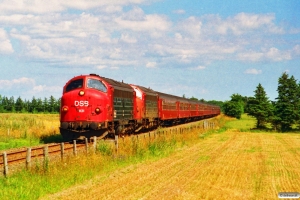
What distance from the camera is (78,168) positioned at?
17.2 metres

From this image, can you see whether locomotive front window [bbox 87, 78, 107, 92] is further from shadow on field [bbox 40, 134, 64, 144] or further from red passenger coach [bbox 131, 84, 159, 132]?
red passenger coach [bbox 131, 84, 159, 132]

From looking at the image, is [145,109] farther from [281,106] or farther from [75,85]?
[281,106]

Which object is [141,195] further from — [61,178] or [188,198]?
[61,178]

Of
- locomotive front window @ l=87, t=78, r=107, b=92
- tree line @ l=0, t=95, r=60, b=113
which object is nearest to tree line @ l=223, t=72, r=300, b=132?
locomotive front window @ l=87, t=78, r=107, b=92

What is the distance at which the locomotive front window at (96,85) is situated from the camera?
25.1 metres

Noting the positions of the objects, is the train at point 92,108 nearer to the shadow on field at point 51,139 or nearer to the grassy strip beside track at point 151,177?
the grassy strip beside track at point 151,177

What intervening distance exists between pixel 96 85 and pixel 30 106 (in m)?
120

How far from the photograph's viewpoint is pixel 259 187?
14891 mm

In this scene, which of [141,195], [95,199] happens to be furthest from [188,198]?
[95,199]

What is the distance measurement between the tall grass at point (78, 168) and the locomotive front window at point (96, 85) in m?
3.30

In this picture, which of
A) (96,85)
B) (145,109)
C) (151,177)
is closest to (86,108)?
(96,85)

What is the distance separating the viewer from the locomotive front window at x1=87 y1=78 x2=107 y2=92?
82.2ft

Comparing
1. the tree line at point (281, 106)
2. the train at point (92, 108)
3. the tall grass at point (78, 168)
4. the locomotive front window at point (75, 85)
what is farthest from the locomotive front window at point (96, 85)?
the tree line at point (281, 106)

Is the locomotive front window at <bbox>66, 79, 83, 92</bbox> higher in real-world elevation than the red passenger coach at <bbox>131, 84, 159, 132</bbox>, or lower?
higher
